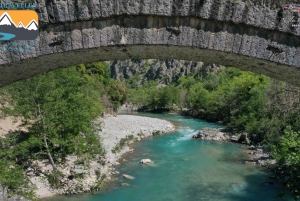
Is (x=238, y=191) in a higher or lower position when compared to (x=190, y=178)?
higher

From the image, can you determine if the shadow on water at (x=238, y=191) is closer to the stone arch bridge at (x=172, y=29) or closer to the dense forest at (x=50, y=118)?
the dense forest at (x=50, y=118)

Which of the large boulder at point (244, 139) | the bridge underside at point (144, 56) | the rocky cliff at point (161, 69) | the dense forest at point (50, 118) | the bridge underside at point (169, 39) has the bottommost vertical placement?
the rocky cliff at point (161, 69)

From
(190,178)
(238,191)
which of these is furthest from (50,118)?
(238,191)

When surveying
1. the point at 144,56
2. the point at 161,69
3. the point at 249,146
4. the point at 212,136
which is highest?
the point at 144,56

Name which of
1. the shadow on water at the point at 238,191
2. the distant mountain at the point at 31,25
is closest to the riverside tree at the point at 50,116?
the shadow on water at the point at 238,191

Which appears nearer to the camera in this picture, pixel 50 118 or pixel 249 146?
pixel 50 118

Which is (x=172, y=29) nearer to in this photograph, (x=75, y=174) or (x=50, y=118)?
(x=50, y=118)

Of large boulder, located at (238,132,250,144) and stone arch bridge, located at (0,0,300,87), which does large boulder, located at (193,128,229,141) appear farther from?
stone arch bridge, located at (0,0,300,87)
